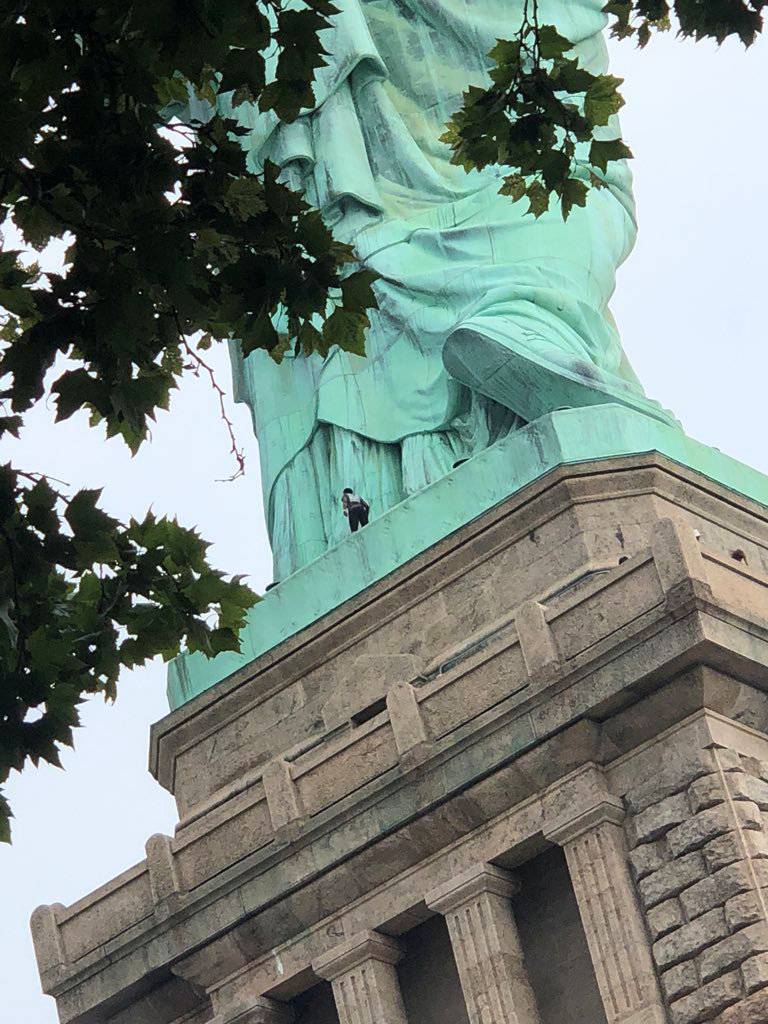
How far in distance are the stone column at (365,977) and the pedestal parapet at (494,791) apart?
0.08 feet

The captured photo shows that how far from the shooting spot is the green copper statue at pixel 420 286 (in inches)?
934

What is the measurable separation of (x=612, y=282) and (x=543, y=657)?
6201 millimetres

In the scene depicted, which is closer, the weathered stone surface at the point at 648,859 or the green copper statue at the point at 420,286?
the weathered stone surface at the point at 648,859

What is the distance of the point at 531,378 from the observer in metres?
23.1

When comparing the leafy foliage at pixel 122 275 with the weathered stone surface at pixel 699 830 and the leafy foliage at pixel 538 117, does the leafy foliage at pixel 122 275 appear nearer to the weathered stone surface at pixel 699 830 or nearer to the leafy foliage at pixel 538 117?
the leafy foliage at pixel 538 117

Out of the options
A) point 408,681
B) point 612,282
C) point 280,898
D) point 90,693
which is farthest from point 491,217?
point 90,693

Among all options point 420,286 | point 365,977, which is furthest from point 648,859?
point 420,286

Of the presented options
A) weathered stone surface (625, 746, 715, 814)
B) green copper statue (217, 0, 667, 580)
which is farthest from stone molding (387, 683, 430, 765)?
green copper statue (217, 0, 667, 580)

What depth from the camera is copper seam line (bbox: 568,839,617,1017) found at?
19.4 metres

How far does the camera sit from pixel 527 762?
2033 centimetres

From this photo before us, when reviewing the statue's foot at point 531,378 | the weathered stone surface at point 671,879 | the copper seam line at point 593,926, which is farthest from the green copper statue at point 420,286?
the weathered stone surface at point 671,879

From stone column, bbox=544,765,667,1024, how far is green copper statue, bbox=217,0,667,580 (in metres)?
4.11

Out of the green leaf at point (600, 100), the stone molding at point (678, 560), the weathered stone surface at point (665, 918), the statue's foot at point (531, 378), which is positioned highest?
the statue's foot at point (531, 378)

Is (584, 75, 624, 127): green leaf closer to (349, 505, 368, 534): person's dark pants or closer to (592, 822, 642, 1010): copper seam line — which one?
(592, 822, 642, 1010): copper seam line
